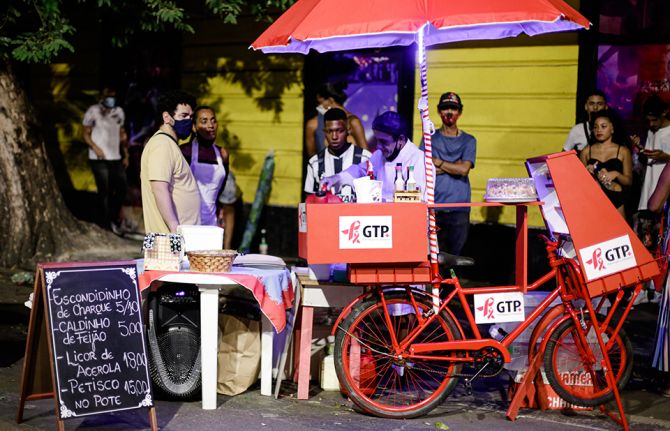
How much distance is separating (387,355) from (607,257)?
4.84ft

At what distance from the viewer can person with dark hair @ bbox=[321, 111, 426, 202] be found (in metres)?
7.45

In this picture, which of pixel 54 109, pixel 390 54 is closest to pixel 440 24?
pixel 390 54

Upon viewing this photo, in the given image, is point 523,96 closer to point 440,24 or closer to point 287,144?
point 287,144

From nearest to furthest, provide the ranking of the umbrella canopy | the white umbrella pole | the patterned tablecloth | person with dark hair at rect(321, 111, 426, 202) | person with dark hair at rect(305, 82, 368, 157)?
the umbrella canopy
the patterned tablecloth
the white umbrella pole
person with dark hair at rect(321, 111, 426, 202)
person with dark hair at rect(305, 82, 368, 157)

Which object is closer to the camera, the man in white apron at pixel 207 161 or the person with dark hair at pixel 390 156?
the person with dark hair at pixel 390 156

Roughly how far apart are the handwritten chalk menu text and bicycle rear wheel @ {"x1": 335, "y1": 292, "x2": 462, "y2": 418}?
49.7 inches

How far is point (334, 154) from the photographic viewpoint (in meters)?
8.31

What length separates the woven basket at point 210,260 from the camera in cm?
630

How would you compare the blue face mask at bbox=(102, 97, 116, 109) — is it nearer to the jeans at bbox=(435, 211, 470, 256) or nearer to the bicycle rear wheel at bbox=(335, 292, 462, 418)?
the jeans at bbox=(435, 211, 470, 256)

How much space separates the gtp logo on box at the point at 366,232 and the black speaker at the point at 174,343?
3.71 feet

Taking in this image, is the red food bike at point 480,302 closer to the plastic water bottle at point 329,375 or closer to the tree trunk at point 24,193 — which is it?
the plastic water bottle at point 329,375

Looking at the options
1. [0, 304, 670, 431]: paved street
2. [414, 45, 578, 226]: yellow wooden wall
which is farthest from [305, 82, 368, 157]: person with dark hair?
[0, 304, 670, 431]: paved street

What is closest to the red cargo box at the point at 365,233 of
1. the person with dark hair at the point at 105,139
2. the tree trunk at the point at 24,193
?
the tree trunk at the point at 24,193

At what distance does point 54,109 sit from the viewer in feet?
51.2
